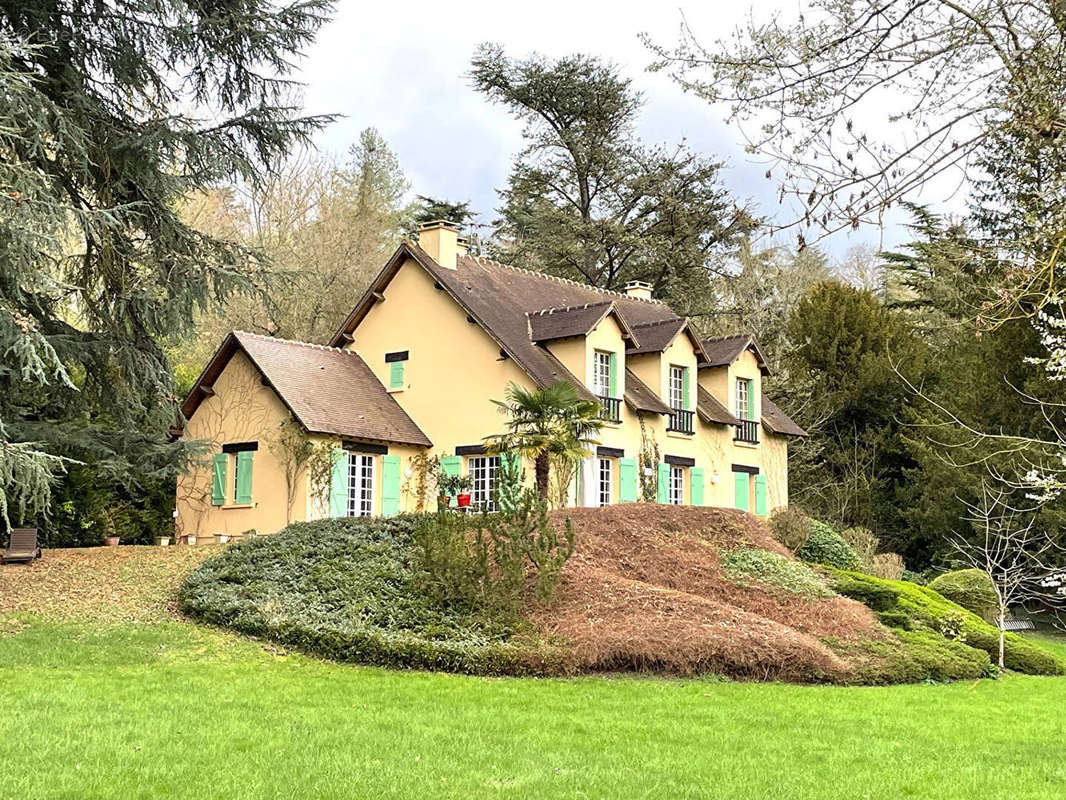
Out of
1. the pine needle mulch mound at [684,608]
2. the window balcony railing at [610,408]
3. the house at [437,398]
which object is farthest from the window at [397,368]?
the pine needle mulch mound at [684,608]

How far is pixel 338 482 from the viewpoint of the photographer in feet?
71.1

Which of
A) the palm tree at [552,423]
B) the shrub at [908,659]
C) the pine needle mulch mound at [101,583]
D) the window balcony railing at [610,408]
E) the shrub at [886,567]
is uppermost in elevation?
the window balcony railing at [610,408]

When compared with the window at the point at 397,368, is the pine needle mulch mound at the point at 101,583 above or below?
below

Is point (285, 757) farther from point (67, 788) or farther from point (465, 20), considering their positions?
point (465, 20)

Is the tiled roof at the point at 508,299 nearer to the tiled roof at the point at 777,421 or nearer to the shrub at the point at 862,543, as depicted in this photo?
the tiled roof at the point at 777,421

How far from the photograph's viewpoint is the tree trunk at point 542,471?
2078 cm

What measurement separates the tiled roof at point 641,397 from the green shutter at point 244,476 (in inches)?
313

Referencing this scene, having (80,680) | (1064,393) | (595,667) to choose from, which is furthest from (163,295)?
(1064,393)

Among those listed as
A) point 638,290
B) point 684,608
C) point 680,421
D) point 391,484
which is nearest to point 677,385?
point 680,421

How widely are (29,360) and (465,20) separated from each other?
676 centimetres

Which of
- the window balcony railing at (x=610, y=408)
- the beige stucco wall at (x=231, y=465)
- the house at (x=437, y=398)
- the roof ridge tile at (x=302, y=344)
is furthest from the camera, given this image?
the window balcony railing at (x=610, y=408)

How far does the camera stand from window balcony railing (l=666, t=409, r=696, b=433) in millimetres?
25078

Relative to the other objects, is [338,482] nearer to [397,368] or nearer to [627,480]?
[397,368]

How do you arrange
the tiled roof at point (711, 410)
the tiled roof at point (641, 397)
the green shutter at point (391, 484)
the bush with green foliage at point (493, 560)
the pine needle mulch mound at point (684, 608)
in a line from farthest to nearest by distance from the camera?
the tiled roof at point (711, 410) → the tiled roof at point (641, 397) → the green shutter at point (391, 484) → the bush with green foliage at point (493, 560) → the pine needle mulch mound at point (684, 608)
